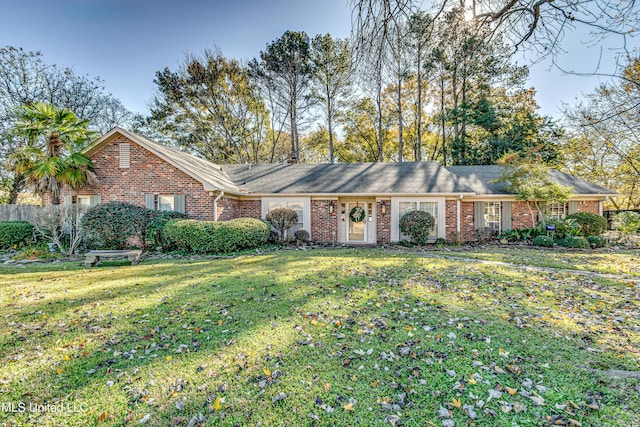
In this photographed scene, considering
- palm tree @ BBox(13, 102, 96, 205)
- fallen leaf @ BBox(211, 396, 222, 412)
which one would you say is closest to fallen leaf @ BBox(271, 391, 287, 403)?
fallen leaf @ BBox(211, 396, 222, 412)

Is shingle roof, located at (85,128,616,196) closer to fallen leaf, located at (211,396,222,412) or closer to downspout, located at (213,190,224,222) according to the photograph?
downspout, located at (213,190,224,222)

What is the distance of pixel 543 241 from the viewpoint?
39.9ft

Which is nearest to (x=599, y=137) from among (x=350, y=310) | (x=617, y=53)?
(x=617, y=53)

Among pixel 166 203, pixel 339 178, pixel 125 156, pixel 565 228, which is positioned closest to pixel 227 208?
pixel 166 203

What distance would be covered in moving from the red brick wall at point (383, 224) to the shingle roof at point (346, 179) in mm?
749

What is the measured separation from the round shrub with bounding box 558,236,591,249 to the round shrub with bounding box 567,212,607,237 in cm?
179

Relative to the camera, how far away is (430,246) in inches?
489

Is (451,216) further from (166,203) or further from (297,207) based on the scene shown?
(166,203)

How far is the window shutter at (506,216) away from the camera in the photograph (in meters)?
14.0

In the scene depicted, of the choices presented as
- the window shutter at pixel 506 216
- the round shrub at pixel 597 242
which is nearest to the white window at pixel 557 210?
the window shutter at pixel 506 216

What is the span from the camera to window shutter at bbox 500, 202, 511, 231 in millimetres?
14016

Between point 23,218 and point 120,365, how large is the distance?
1532 centimetres

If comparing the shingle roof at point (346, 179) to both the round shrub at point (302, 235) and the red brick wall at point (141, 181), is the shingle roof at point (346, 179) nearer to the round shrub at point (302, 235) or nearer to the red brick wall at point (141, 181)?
the round shrub at point (302, 235)

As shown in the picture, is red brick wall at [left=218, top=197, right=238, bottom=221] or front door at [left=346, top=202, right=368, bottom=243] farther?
front door at [left=346, top=202, right=368, bottom=243]
